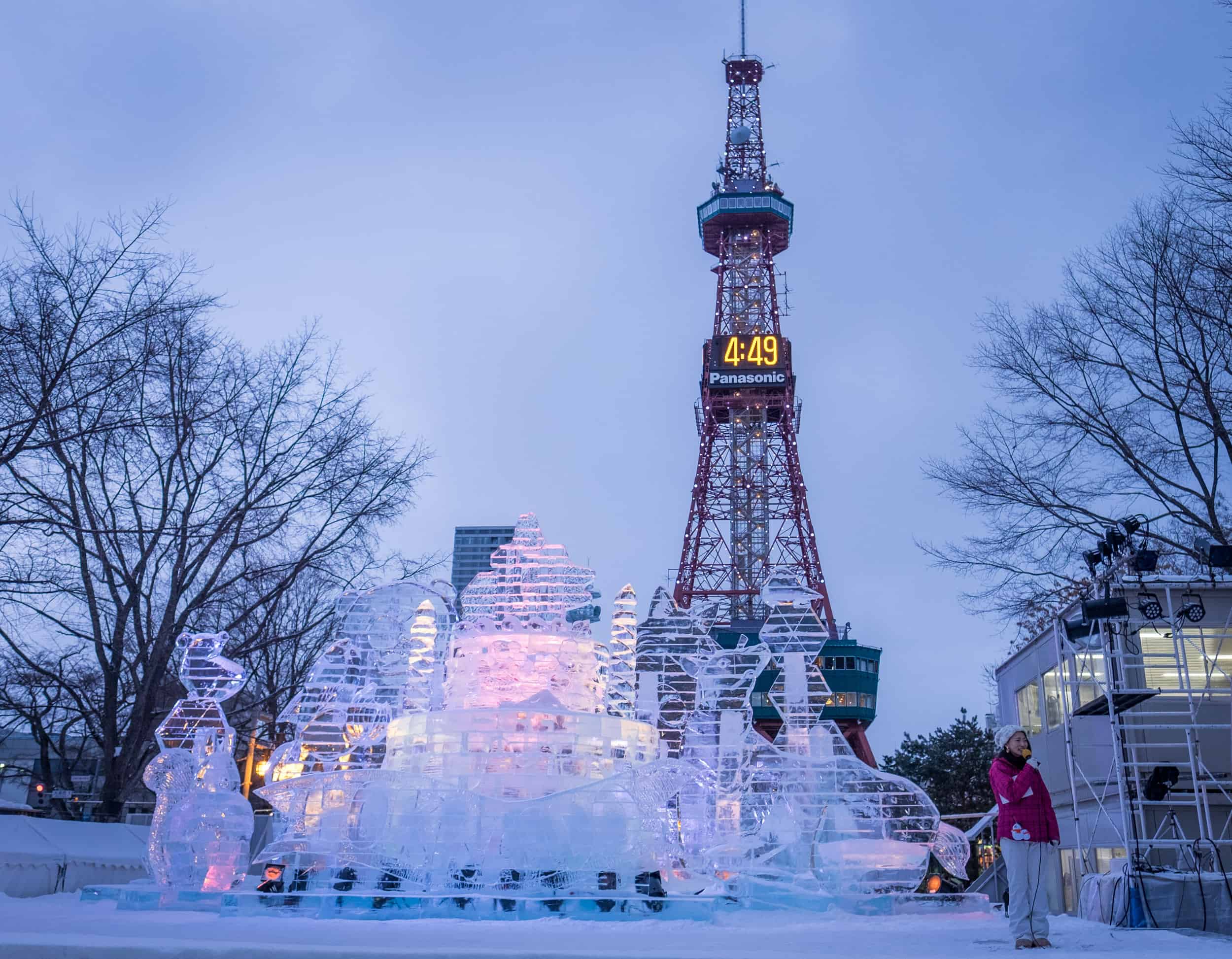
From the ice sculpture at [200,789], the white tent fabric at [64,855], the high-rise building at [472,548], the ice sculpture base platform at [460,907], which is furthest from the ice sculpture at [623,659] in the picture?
the high-rise building at [472,548]

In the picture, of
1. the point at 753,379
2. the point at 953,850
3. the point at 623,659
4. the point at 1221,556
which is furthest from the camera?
the point at 753,379

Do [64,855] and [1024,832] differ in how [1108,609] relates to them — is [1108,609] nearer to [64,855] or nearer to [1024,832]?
[1024,832]

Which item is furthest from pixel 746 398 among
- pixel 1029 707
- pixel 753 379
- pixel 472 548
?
pixel 472 548

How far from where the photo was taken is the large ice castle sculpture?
1075cm

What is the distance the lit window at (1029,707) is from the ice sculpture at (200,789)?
44.2 ft

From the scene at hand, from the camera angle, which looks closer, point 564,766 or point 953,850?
point 953,850

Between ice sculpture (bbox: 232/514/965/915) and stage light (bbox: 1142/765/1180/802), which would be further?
stage light (bbox: 1142/765/1180/802)

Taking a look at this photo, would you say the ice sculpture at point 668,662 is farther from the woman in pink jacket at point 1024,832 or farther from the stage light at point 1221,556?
the woman in pink jacket at point 1024,832

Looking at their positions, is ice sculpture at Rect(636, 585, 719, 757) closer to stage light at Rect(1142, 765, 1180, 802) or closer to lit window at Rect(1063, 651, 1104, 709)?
lit window at Rect(1063, 651, 1104, 709)

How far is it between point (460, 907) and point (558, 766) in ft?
7.97

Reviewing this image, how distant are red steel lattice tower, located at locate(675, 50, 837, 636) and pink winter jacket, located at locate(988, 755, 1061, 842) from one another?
142 feet

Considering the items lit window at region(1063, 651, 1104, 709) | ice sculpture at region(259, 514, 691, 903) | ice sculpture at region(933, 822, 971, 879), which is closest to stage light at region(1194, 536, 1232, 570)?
lit window at region(1063, 651, 1104, 709)

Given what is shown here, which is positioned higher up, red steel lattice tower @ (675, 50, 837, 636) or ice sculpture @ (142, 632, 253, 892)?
red steel lattice tower @ (675, 50, 837, 636)

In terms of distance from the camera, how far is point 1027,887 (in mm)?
6664
